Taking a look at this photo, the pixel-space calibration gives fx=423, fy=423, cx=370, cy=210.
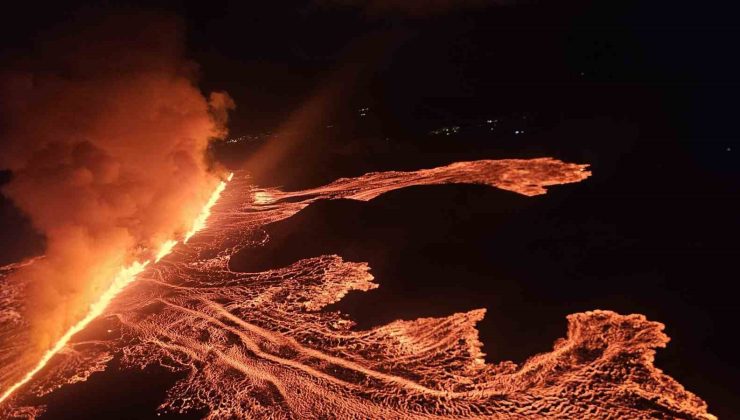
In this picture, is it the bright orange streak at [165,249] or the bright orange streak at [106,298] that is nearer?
the bright orange streak at [106,298]

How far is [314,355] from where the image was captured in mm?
9664

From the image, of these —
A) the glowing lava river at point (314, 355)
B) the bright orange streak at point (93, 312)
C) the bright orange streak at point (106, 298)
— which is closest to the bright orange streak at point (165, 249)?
the bright orange streak at point (106, 298)

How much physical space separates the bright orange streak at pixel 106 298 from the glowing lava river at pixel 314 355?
60 mm

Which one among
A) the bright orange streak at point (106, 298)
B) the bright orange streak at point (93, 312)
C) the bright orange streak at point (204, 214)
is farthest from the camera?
the bright orange streak at point (204, 214)

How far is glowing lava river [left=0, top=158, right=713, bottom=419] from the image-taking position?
24.2ft

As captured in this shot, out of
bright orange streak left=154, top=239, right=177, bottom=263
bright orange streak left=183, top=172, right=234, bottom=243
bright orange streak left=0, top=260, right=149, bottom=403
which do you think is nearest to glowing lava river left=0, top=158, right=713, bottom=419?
bright orange streak left=0, top=260, right=149, bottom=403

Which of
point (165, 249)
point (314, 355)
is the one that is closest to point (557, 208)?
point (314, 355)

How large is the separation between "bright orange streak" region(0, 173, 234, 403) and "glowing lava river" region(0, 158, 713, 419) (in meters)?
0.06

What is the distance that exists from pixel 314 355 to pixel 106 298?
9441mm

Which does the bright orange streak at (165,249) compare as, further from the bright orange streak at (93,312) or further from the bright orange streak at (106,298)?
the bright orange streak at (93,312)

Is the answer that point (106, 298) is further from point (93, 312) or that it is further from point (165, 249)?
point (165, 249)

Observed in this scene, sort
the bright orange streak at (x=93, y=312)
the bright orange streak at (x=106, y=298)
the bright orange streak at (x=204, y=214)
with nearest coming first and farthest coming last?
the bright orange streak at (x=93, y=312) < the bright orange streak at (x=106, y=298) < the bright orange streak at (x=204, y=214)

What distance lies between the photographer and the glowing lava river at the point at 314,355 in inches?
291

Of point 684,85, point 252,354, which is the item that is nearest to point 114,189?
→ point 252,354
